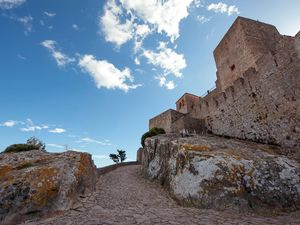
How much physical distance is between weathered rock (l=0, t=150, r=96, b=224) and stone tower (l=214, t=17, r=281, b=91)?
14.8 m

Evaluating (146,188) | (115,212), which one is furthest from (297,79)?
(115,212)

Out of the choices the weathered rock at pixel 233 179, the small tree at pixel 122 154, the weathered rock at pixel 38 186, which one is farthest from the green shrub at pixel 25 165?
the small tree at pixel 122 154

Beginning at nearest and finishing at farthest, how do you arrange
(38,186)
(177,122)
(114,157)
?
(38,186) → (177,122) → (114,157)

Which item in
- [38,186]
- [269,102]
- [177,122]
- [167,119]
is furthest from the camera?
[167,119]

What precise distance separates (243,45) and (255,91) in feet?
25.0

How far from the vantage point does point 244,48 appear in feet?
53.0

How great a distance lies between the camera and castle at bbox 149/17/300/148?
27.2 feet

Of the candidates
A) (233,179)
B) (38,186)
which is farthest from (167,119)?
(38,186)

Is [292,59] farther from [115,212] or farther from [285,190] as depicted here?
[115,212]

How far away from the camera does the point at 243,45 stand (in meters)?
16.3

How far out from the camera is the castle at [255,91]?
830 cm

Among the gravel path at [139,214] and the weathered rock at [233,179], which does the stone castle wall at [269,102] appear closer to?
the weathered rock at [233,179]

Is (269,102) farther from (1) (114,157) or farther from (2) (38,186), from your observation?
(1) (114,157)

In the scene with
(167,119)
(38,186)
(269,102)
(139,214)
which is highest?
(167,119)
